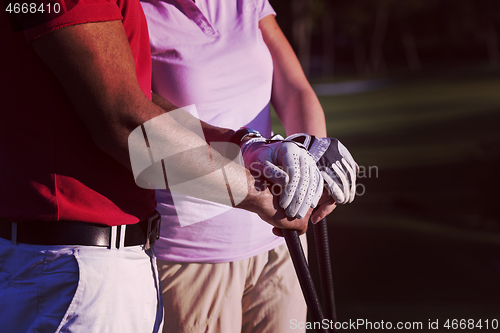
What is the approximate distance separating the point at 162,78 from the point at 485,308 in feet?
10.9

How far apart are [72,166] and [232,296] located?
95cm

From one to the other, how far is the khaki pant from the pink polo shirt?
0.05 m

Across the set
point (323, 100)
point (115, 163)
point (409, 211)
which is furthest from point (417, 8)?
point (115, 163)

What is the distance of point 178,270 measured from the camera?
1970 mm

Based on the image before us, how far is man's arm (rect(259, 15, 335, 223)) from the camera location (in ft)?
6.84

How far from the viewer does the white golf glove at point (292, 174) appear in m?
1.47

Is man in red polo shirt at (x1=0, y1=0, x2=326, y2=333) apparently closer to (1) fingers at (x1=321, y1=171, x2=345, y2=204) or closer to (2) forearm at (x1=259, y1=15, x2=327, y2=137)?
(1) fingers at (x1=321, y1=171, x2=345, y2=204)

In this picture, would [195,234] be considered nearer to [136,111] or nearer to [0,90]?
[136,111]

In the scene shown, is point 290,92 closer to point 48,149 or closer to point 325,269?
point 325,269

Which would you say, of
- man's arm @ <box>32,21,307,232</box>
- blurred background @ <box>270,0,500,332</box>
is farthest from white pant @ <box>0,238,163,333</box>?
blurred background @ <box>270,0,500,332</box>

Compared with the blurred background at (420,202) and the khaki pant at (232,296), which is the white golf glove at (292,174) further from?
the blurred background at (420,202)

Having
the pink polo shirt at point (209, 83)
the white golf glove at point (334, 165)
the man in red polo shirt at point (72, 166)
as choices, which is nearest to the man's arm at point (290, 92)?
the pink polo shirt at point (209, 83)

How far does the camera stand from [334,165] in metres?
1.66

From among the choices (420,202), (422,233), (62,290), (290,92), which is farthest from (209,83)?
(420,202)
